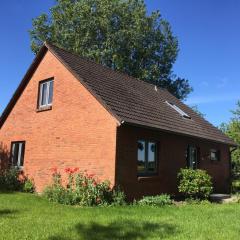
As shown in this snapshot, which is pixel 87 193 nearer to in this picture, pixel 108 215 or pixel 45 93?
pixel 108 215

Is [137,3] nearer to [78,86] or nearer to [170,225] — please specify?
[78,86]

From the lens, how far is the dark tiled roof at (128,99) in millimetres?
15617

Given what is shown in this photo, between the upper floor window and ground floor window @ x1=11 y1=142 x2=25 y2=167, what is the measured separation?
2.48m

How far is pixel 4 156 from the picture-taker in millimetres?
20609

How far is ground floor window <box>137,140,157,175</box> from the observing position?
1567 centimetres

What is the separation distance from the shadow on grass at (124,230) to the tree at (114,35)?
98.0 ft

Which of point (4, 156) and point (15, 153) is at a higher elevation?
point (15, 153)

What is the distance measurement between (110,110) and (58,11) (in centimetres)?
2996

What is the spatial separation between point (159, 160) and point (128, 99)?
124 inches

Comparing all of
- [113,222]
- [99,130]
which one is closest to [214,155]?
[99,130]

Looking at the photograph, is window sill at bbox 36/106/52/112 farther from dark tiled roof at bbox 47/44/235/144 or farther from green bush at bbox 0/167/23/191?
green bush at bbox 0/167/23/191

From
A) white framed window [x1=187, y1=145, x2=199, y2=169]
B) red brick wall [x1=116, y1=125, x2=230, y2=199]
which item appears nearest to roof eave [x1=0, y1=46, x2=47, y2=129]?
red brick wall [x1=116, y1=125, x2=230, y2=199]

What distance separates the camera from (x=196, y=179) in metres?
16.0

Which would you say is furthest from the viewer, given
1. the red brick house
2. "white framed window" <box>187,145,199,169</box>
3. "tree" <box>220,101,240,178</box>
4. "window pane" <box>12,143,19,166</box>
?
"tree" <box>220,101,240,178</box>
